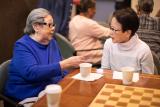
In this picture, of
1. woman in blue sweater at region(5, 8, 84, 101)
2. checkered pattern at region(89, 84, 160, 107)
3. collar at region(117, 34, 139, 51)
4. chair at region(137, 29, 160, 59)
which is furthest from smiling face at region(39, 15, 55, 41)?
chair at region(137, 29, 160, 59)

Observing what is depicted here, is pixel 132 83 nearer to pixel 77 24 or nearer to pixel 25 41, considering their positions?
pixel 25 41

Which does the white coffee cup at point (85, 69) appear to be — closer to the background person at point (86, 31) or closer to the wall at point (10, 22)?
the background person at point (86, 31)

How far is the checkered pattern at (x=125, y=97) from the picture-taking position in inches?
67.0

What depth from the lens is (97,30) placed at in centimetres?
349

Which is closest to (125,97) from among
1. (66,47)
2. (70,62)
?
(70,62)

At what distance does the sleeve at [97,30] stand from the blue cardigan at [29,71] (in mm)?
1129

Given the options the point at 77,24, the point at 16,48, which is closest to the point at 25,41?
the point at 16,48

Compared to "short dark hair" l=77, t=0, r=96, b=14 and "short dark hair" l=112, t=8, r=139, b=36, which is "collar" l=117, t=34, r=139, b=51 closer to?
"short dark hair" l=112, t=8, r=139, b=36

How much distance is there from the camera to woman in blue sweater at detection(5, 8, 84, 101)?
7.30 feet

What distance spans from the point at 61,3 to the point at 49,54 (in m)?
1.19

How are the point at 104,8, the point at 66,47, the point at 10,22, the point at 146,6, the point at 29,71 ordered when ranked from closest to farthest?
1. the point at 29,71
2. the point at 66,47
3. the point at 10,22
4. the point at 146,6
5. the point at 104,8

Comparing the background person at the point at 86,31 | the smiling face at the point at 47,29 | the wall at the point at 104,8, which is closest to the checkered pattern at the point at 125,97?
the smiling face at the point at 47,29

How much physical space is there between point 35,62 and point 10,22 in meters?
1.24

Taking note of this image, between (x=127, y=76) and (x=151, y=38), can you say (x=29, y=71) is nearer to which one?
(x=127, y=76)
